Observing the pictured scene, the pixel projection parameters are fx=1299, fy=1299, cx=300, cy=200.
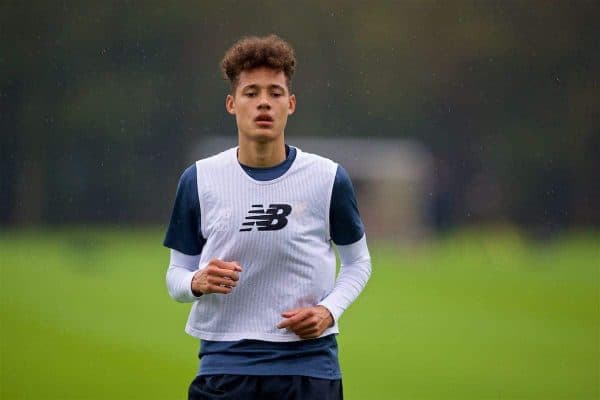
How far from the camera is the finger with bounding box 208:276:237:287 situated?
3551 millimetres

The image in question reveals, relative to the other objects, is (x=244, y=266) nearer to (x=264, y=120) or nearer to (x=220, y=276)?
(x=220, y=276)

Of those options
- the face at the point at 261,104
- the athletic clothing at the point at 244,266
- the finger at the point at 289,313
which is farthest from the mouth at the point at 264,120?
the finger at the point at 289,313

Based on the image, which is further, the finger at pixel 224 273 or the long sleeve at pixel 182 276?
the long sleeve at pixel 182 276

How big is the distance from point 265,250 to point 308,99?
29713 millimetres

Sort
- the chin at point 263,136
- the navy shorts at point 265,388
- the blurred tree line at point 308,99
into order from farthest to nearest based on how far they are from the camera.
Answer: the blurred tree line at point 308,99, the chin at point 263,136, the navy shorts at point 265,388

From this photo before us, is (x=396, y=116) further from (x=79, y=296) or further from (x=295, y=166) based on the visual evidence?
(x=295, y=166)

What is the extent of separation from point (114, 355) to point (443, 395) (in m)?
3.24

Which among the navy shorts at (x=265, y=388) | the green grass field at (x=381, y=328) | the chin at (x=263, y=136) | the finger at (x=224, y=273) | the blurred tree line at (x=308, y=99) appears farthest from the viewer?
the blurred tree line at (x=308, y=99)

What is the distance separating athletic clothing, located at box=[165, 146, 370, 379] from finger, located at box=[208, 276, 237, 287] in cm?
16

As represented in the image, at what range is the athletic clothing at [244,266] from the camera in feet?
12.1

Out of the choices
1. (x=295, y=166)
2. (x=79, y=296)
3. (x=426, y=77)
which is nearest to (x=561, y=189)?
(x=426, y=77)

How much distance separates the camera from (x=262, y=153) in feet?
12.5

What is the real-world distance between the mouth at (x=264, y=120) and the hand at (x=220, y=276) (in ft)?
1.41

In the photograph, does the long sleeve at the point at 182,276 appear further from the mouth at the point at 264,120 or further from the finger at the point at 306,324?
the mouth at the point at 264,120
